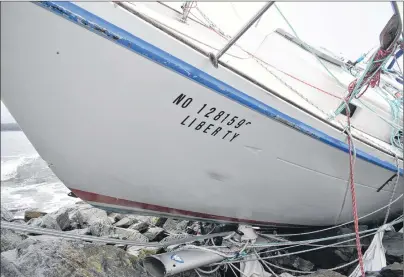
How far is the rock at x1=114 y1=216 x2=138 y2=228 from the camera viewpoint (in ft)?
16.8

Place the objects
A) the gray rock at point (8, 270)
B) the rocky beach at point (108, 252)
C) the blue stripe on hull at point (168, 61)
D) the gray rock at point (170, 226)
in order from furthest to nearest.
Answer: the gray rock at point (170, 226) → the rocky beach at point (108, 252) → the gray rock at point (8, 270) → the blue stripe on hull at point (168, 61)

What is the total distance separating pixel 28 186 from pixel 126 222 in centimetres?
499

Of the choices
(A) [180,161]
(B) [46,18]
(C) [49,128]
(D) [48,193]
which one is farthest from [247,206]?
(D) [48,193]

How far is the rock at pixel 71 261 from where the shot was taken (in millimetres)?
2443

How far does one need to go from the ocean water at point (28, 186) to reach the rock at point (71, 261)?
3647mm

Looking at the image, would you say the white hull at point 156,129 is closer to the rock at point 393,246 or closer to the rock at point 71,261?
the rock at point 71,261

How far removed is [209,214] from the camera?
11.3ft

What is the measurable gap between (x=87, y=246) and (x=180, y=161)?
48.2 inches

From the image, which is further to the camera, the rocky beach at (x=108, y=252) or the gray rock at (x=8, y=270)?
the rocky beach at (x=108, y=252)

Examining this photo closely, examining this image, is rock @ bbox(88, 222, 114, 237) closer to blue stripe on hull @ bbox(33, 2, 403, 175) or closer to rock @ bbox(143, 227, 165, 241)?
rock @ bbox(143, 227, 165, 241)

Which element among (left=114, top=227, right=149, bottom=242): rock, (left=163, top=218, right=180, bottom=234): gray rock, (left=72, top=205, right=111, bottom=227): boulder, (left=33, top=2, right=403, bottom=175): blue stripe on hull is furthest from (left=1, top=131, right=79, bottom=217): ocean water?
(left=33, top=2, right=403, bottom=175): blue stripe on hull

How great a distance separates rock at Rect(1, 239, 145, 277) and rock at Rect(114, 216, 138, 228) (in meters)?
2.10

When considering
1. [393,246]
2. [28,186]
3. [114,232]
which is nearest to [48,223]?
[114,232]

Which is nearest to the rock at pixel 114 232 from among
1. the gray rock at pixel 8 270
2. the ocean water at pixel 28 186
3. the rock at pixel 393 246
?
the gray rock at pixel 8 270
